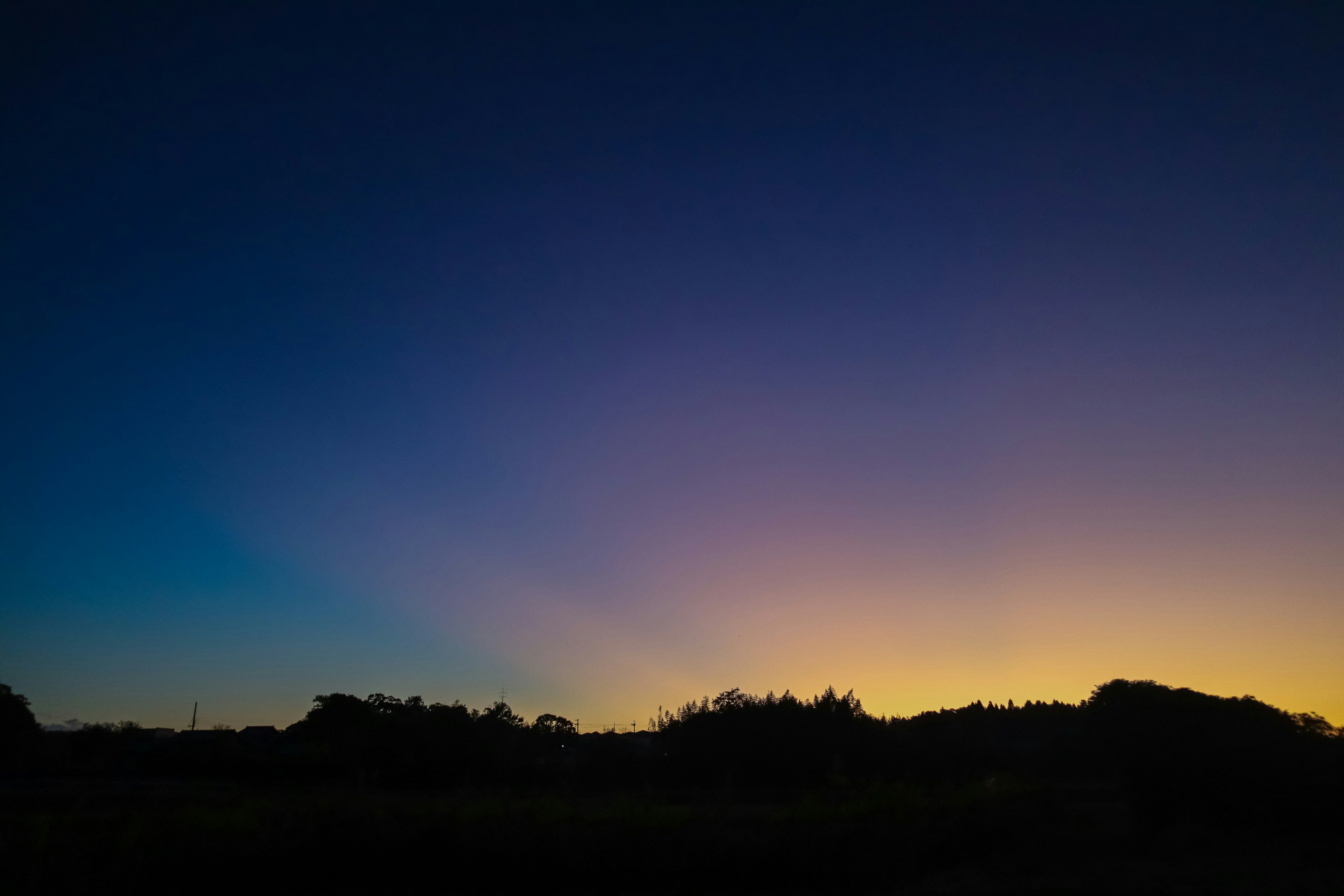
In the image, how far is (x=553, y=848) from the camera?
13.8m

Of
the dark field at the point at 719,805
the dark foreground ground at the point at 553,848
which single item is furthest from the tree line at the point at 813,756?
the dark foreground ground at the point at 553,848

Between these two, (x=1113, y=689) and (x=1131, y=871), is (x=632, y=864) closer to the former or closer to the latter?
(x=1131, y=871)

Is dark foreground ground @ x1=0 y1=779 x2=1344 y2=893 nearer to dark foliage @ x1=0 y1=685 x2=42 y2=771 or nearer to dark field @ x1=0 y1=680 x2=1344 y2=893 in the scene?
dark field @ x1=0 y1=680 x2=1344 y2=893

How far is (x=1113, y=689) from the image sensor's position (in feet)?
92.8

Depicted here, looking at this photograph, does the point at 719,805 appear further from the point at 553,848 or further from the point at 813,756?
the point at 813,756

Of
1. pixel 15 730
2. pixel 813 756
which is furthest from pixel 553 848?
pixel 15 730

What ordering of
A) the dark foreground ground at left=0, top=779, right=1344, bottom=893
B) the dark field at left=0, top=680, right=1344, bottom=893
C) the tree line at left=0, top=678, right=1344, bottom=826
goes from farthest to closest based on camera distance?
the tree line at left=0, top=678, right=1344, bottom=826
the dark field at left=0, top=680, right=1344, bottom=893
the dark foreground ground at left=0, top=779, right=1344, bottom=893

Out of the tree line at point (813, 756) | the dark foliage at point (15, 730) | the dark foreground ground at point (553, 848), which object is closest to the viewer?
the dark foreground ground at point (553, 848)

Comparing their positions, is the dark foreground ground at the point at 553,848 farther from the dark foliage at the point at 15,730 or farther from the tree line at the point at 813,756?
the dark foliage at the point at 15,730

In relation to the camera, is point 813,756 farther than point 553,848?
Yes

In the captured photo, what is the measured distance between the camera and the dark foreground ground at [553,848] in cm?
1254

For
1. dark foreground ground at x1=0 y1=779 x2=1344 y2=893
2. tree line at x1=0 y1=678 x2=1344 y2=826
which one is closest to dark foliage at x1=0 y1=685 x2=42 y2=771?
tree line at x1=0 y1=678 x2=1344 y2=826

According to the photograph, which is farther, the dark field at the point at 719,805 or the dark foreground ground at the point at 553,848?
the dark field at the point at 719,805

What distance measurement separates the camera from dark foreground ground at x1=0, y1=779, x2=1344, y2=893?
12.5 metres
